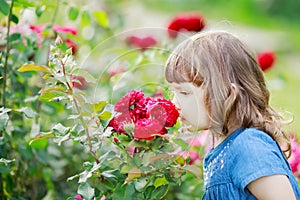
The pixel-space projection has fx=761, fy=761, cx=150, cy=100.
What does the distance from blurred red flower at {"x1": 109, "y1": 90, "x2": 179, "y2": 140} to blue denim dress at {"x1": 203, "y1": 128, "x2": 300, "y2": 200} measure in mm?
222

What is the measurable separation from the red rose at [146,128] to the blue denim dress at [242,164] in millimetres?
260

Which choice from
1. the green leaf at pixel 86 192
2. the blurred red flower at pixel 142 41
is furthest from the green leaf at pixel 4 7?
the blurred red flower at pixel 142 41

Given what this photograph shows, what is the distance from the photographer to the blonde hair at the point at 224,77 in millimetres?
1972

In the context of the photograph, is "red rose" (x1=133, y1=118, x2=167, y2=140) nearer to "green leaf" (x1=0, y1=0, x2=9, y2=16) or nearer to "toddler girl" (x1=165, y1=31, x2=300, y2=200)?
"toddler girl" (x1=165, y1=31, x2=300, y2=200)

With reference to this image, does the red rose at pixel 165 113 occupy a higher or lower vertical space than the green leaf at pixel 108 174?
higher

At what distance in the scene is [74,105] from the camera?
1.86m

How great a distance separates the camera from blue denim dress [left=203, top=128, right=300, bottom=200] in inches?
74.5

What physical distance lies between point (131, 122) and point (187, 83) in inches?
9.3

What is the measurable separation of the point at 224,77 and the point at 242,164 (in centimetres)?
23

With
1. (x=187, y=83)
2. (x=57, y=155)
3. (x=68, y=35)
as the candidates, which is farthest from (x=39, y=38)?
(x=187, y=83)

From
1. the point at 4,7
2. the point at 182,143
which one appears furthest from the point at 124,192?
the point at 4,7

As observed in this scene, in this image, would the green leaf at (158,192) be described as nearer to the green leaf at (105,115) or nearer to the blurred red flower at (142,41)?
the green leaf at (105,115)

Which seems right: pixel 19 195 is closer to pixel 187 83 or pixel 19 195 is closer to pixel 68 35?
pixel 68 35

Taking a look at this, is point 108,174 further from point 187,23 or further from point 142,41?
point 142,41
